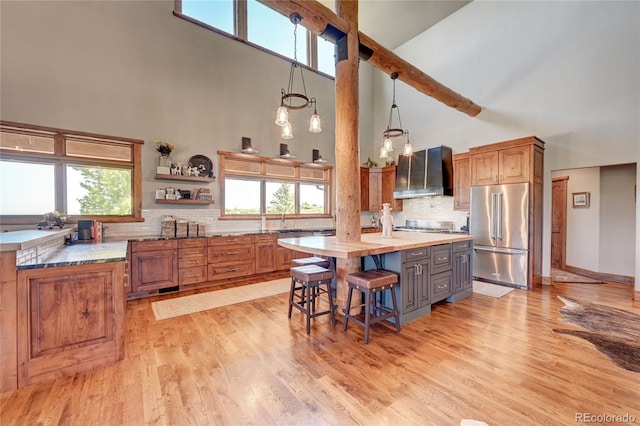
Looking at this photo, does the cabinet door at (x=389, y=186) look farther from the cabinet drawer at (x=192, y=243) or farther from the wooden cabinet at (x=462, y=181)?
the cabinet drawer at (x=192, y=243)

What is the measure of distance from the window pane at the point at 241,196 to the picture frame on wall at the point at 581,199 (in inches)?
264

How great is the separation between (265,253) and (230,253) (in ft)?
2.19

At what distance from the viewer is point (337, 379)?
1.99 metres

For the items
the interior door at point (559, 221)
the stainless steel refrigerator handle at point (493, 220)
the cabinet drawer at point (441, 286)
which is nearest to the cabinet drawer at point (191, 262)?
the cabinet drawer at point (441, 286)

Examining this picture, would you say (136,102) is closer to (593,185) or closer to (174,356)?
(174,356)

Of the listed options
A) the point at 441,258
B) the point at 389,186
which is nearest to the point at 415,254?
the point at 441,258

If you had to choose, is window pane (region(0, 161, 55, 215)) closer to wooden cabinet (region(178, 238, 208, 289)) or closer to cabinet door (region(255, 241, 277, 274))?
wooden cabinet (region(178, 238, 208, 289))

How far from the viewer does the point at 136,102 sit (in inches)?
169

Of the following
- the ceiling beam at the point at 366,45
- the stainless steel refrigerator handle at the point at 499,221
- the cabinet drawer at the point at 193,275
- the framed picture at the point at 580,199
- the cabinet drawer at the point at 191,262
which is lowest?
the cabinet drawer at the point at 193,275

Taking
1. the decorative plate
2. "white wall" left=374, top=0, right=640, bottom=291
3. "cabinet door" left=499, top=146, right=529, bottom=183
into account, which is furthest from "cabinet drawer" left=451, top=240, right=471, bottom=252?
the decorative plate

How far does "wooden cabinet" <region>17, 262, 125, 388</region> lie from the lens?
1938 millimetres

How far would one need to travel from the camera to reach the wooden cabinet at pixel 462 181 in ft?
17.9

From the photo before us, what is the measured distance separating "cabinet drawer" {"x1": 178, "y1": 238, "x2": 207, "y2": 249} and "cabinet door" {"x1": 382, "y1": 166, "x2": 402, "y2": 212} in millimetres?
4588

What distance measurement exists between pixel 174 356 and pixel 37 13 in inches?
195
